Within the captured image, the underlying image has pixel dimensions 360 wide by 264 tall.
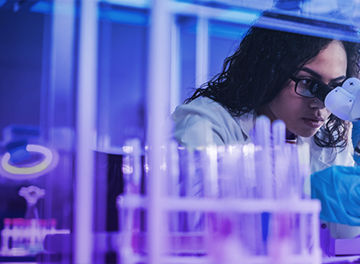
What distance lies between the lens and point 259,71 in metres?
1.76

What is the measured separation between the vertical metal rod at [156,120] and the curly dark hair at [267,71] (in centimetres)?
70

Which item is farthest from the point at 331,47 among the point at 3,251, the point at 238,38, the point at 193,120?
the point at 3,251

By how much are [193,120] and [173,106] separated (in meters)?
0.42

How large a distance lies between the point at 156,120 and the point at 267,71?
841 millimetres

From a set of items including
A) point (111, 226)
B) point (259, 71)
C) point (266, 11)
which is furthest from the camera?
point (259, 71)

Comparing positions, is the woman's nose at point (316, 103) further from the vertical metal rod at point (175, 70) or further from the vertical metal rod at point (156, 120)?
the vertical metal rod at point (156, 120)

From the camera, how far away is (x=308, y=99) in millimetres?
1622

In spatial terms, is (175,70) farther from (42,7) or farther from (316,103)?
(42,7)

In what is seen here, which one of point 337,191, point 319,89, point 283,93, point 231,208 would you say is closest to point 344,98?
point 319,89

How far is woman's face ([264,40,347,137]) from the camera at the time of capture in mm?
1607

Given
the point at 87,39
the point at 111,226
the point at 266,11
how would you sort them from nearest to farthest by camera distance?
the point at 87,39 < the point at 111,226 < the point at 266,11

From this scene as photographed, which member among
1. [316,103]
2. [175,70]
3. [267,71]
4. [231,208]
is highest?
[175,70]

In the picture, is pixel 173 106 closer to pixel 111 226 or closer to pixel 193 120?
pixel 193 120

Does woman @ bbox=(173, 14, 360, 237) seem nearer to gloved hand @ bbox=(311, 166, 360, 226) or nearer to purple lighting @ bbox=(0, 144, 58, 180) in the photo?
gloved hand @ bbox=(311, 166, 360, 226)
